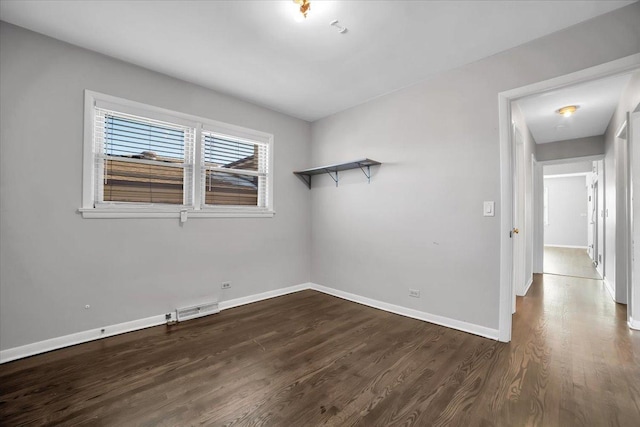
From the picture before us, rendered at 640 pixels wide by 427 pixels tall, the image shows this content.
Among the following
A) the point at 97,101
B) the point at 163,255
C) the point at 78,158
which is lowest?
the point at 163,255

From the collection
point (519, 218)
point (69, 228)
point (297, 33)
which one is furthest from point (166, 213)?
point (519, 218)

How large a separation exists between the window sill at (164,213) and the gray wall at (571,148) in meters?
5.44

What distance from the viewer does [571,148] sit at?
5.04m

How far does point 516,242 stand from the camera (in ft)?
11.8

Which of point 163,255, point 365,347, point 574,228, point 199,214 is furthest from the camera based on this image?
point 574,228

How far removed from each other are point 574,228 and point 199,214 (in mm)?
12001

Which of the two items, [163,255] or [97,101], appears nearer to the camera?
[97,101]

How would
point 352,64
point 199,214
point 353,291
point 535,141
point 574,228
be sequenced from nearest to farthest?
point 352,64
point 199,214
point 353,291
point 535,141
point 574,228

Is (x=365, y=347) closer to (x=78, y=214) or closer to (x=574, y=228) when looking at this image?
(x=78, y=214)

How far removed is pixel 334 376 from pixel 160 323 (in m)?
2.05

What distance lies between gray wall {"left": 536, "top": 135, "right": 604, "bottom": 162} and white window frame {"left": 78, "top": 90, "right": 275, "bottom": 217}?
17.5 feet

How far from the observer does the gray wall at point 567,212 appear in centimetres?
923

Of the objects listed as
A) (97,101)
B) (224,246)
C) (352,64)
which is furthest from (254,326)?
(352,64)

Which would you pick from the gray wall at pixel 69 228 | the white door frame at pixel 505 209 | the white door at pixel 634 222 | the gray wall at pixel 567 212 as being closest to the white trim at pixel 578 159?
the white door at pixel 634 222
